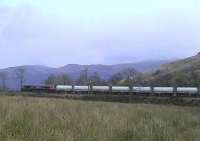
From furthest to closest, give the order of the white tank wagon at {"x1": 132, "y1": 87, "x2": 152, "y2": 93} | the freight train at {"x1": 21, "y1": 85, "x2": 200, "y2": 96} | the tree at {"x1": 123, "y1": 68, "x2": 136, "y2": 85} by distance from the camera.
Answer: the tree at {"x1": 123, "y1": 68, "x2": 136, "y2": 85}, the white tank wagon at {"x1": 132, "y1": 87, "x2": 152, "y2": 93}, the freight train at {"x1": 21, "y1": 85, "x2": 200, "y2": 96}

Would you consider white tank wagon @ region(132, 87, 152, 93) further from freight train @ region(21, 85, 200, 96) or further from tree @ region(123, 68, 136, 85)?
tree @ region(123, 68, 136, 85)

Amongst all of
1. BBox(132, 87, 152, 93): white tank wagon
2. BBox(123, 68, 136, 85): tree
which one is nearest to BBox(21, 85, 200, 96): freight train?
BBox(132, 87, 152, 93): white tank wagon

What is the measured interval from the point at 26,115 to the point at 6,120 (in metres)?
1.09

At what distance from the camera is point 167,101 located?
58844 millimetres

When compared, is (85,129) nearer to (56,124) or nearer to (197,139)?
(56,124)

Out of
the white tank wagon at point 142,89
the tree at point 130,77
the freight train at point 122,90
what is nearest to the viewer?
the freight train at point 122,90

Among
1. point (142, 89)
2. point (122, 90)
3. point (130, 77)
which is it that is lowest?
point (122, 90)

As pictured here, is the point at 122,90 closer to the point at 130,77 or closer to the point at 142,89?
the point at 142,89

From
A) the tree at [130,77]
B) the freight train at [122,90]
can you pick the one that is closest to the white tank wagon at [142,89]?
the freight train at [122,90]

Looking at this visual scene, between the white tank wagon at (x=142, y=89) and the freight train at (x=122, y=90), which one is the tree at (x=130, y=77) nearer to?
the freight train at (x=122, y=90)

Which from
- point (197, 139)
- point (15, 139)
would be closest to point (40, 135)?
point (15, 139)

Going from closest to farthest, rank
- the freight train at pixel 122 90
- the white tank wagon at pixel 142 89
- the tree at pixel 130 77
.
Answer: the freight train at pixel 122 90 < the white tank wagon at pixel 142 89 < the tree at pixel 130 77

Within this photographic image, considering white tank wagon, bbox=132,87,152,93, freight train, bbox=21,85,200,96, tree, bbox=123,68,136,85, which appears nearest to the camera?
freight train, bbox=21,85,200,96

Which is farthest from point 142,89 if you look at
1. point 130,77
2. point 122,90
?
point 130,77
